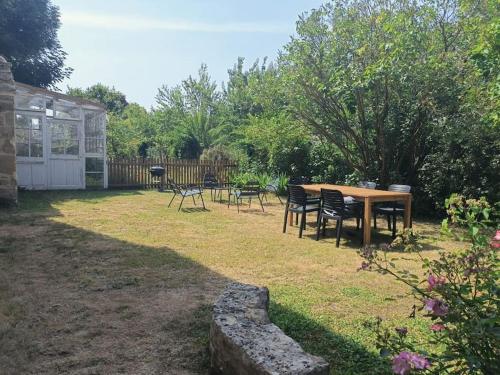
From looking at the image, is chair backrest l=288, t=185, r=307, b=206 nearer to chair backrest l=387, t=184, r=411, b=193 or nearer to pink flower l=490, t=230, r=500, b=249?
chair backrest l=387, t=184, r=411, b=193

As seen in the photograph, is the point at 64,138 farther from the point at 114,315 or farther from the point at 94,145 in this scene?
the point at 114,315

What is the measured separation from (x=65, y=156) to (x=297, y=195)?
916cm

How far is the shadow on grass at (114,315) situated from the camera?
108 inches

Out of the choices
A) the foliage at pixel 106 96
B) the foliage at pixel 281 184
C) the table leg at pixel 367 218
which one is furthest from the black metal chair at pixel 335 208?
the foliage at pixel 106 96

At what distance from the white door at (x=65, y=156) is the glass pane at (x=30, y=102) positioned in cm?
59

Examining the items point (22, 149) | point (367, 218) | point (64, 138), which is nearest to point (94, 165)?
point (64, 138)

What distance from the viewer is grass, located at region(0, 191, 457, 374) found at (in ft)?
9.34

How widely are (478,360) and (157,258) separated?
4351mm

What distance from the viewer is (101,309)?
3617mm

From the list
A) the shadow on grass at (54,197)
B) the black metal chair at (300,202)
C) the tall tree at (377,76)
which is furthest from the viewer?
the shadow on grass at (54,197)

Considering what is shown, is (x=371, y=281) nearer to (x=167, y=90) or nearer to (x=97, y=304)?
(x=97, y=304)

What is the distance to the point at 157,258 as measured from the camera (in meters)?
A: 5.35

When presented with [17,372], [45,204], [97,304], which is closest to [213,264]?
[97,304]

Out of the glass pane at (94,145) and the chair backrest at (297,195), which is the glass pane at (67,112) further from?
the chair backrest at (297,195)
